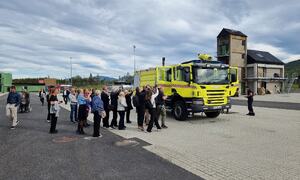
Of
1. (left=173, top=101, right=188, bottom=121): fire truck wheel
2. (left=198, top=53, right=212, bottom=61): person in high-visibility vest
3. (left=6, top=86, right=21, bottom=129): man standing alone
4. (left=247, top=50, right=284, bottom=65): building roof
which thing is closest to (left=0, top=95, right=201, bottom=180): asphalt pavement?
(left=6, top=86, right=21, bottom=129): man standing alone

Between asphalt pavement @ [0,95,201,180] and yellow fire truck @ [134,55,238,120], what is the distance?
4.59m

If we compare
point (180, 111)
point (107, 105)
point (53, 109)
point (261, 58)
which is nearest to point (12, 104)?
point (53, 109)

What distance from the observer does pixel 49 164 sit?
5.55m

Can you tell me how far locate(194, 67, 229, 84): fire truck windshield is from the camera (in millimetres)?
11719

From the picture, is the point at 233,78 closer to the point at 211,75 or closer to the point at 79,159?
the point at 211,75

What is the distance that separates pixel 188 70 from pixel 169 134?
13.1 feet

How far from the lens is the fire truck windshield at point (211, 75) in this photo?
11.7 metres

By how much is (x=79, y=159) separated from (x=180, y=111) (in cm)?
730

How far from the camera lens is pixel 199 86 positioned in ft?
37.6

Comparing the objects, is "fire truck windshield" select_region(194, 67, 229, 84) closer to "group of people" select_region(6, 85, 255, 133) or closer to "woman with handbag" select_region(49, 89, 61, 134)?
"group of people" select_region(6, 85, 255, 133)

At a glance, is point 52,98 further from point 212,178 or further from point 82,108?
point 212,178

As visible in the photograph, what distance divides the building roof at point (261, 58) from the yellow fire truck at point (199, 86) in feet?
127

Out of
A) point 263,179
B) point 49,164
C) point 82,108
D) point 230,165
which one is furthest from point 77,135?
point 263,179

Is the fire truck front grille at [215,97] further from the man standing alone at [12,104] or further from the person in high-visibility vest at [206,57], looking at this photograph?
the man standing alone at [12,104]
